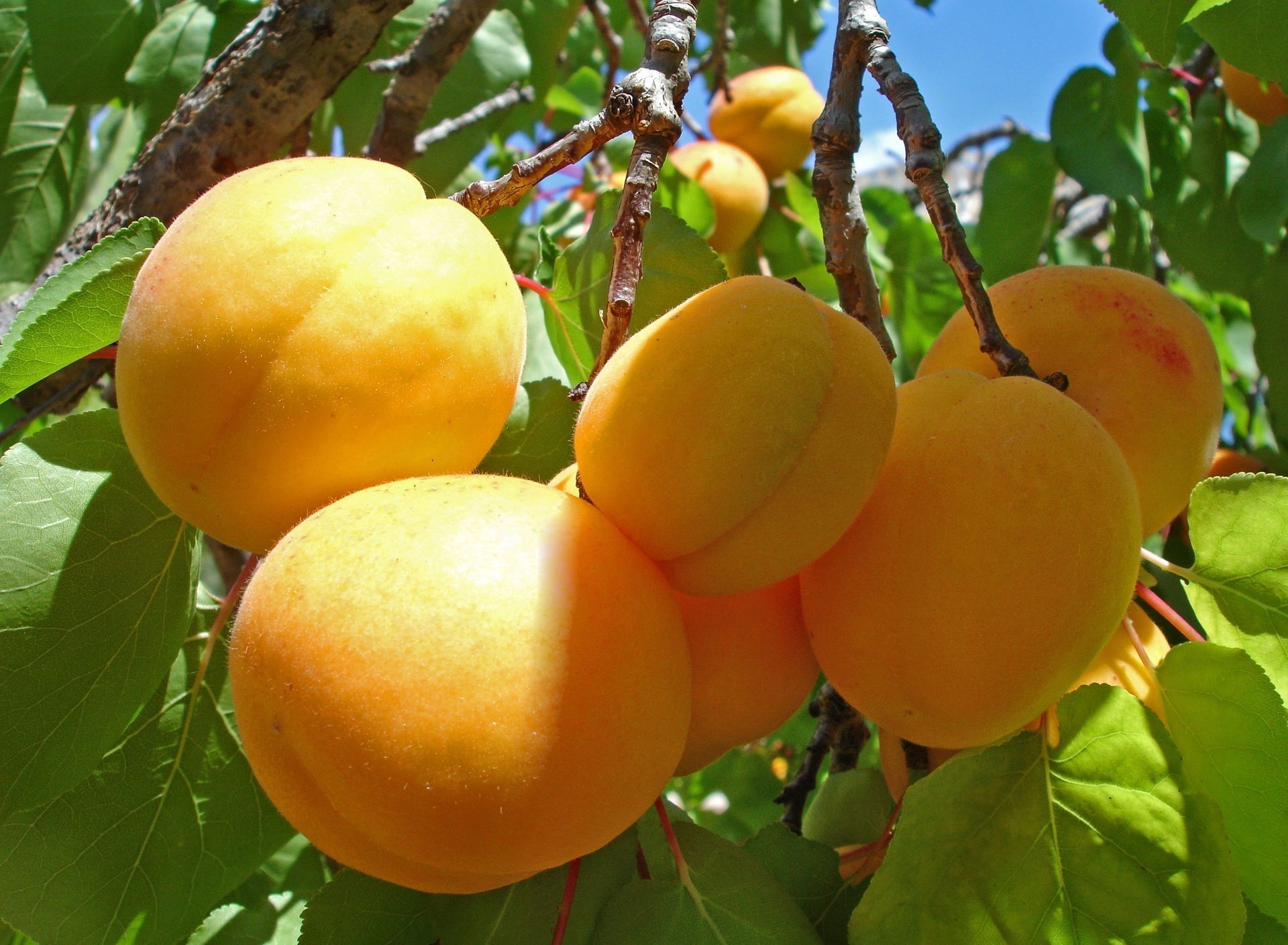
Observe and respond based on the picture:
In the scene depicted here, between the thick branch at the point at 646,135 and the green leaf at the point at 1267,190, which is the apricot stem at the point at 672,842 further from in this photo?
the green leaf at the point at 1267,190

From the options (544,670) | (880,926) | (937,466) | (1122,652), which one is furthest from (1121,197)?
(544,670)

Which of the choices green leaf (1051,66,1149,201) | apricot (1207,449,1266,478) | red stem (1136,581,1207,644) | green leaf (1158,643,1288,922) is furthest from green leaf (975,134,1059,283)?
green leaf (1158,643,1288,922)

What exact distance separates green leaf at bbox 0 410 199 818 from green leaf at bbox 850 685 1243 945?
1.86 ft

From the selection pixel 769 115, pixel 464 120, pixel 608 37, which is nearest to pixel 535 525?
pixel 464 120

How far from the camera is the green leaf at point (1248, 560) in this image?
791mm

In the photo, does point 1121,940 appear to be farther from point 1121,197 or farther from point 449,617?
point 1121,197

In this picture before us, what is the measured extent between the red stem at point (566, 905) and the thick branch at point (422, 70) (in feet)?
3.07

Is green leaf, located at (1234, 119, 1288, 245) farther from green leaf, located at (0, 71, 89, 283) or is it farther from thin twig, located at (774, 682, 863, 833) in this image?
green leaf, located at (0, 71, 89, 283)

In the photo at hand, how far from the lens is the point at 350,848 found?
0.54 metres

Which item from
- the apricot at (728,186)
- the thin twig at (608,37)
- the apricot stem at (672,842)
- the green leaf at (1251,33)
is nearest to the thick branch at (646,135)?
the apricot stem at (672,842)

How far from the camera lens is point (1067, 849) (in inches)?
25.7

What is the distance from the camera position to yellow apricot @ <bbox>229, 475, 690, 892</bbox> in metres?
0.49

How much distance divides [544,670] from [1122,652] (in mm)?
516

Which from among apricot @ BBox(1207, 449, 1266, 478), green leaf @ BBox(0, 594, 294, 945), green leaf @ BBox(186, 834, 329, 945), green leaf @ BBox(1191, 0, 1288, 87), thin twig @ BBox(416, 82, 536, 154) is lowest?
green leaf @ BBox(186, 834, 329, 945)
